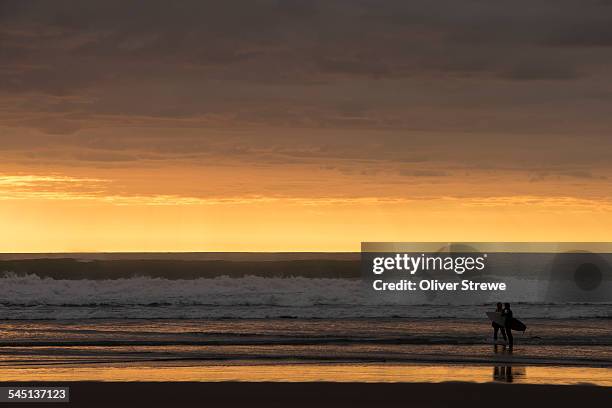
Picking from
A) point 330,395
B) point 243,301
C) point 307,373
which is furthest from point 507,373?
point 243,301

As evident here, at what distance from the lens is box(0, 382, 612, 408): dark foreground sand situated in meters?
18.9

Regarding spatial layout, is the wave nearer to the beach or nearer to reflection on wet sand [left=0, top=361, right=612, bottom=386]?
the beach

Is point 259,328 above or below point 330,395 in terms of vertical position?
above

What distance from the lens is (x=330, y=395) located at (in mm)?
19875

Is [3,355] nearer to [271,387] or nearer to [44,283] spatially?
[271,387]

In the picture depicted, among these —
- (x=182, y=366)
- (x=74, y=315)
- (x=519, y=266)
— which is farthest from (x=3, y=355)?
(x=519, y=266)

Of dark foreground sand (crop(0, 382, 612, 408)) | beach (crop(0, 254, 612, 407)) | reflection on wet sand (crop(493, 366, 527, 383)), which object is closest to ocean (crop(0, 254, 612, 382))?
beach (crop(0, 254, 612, 407))

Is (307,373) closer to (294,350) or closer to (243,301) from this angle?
(294,350)

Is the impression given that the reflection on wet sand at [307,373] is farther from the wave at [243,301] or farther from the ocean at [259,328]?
the wave at [243,301]

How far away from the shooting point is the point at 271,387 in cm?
2081

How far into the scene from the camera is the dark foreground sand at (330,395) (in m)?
18.9

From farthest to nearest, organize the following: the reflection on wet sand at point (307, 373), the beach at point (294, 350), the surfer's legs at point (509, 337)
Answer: the surfer's legs at point (509, 337) < the reflection on wet sand at point (307, 373) < the beach at point (294, 350)

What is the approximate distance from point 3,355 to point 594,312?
103ft

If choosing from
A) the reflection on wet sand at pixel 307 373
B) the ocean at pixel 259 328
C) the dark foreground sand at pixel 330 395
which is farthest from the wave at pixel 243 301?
the dark foreground sand at pixel 330 395
